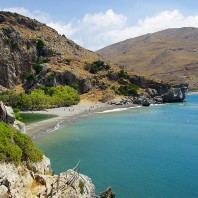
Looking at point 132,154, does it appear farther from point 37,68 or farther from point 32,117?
point 37,68

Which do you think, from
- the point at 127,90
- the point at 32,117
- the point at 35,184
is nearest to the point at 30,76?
the point at 127,90

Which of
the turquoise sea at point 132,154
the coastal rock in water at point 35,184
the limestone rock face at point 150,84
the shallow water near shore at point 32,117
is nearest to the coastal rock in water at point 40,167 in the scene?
the coastal rock in water at point 35,184

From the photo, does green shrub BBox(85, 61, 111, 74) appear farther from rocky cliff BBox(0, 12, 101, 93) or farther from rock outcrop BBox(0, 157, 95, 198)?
rock outcrop BBox(0, 157, 95, 198)

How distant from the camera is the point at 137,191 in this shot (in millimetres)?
37625

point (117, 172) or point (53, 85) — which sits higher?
point (53, 85)

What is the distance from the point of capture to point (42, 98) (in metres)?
117

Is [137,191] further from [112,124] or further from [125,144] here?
[112,124]

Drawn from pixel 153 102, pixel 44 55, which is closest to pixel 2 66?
pixel 44 55

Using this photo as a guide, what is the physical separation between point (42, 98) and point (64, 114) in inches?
558

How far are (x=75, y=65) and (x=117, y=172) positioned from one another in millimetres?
119153

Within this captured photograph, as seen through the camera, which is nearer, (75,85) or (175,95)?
(75,85)

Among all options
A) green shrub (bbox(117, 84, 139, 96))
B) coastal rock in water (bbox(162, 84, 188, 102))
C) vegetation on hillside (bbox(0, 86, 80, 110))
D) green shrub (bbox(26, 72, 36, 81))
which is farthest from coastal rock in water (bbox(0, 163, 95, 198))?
coastal rock in water (bbox(162, 84, 188, 102))

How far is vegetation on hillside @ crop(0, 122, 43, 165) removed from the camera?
26172 mm

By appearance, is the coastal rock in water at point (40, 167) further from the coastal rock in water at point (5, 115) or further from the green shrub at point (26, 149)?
the coastal rock in water at point (5, 115)
